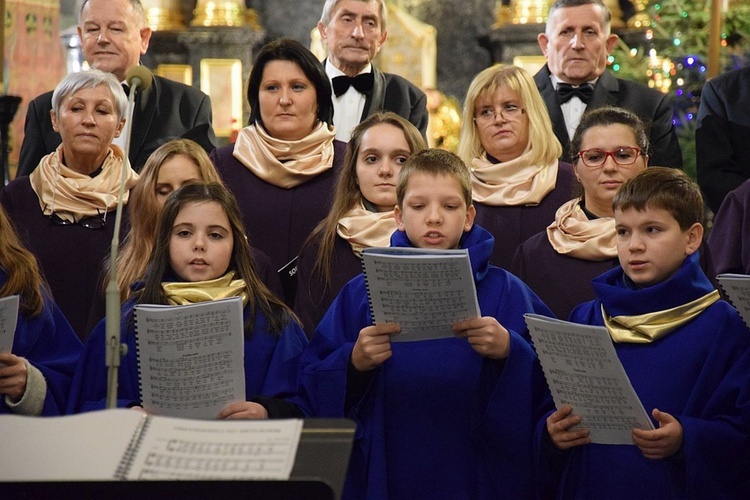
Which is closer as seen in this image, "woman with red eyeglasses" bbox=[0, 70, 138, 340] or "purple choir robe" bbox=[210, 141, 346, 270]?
"woman with red eyeglasses" bbox=[0, 70, 138, 340]

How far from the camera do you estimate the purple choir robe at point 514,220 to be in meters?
4.48

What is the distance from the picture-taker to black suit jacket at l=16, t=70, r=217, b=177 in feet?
17.4

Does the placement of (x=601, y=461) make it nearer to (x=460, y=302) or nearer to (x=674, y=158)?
(x=460, y=302)

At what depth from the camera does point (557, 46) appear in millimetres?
5516

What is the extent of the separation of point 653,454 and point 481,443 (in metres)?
0.57

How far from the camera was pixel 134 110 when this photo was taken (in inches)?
211

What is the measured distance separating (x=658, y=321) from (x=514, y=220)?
1.33 m

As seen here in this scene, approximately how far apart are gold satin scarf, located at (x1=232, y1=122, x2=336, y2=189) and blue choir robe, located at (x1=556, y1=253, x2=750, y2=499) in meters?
1.72

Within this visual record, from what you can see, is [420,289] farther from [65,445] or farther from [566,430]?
[65,445]

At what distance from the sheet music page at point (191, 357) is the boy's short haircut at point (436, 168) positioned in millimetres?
792

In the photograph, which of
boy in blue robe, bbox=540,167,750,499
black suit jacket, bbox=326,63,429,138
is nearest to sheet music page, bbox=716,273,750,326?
boy in blue robe, bbox=540,167,750,499

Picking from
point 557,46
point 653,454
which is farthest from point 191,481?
point 557,46

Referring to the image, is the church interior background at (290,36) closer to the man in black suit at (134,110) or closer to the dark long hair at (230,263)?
the man in black suit at (134,110)

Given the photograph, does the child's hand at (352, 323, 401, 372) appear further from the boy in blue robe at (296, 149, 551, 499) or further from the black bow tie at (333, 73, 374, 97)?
the black bow tie at (333, 73, 374, 97)
